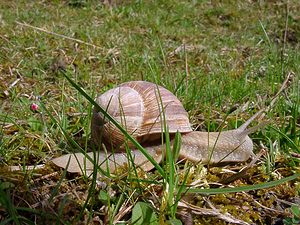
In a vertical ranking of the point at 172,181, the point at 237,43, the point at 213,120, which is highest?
the point at 172,181

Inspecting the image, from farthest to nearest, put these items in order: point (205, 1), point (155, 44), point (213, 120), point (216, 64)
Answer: point (205, 1) < point (155, 44) < point (216, 64) < point (213, 120)

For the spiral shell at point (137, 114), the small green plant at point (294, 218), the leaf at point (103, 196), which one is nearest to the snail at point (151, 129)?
the spiral shell at point (137, 114)

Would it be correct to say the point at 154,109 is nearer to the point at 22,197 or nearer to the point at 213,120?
the point at 213,120

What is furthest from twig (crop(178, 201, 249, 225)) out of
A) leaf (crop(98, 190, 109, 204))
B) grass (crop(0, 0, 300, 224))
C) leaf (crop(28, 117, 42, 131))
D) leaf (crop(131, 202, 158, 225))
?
leaf (crop(28, 117, 42, 131))

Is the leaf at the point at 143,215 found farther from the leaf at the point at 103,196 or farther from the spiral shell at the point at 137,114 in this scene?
the spiral shell at the point at 137,114

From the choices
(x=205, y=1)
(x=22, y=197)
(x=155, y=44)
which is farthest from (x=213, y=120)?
(x=205, y=1)

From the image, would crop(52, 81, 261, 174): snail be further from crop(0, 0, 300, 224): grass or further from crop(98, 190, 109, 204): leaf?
crop(98, 190, 109, 204): leaf

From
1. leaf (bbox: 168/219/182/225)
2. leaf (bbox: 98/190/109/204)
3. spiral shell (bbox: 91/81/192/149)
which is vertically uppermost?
spiral shell (bbox: 91/81/192/149)

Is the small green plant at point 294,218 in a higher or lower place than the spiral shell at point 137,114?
lower
